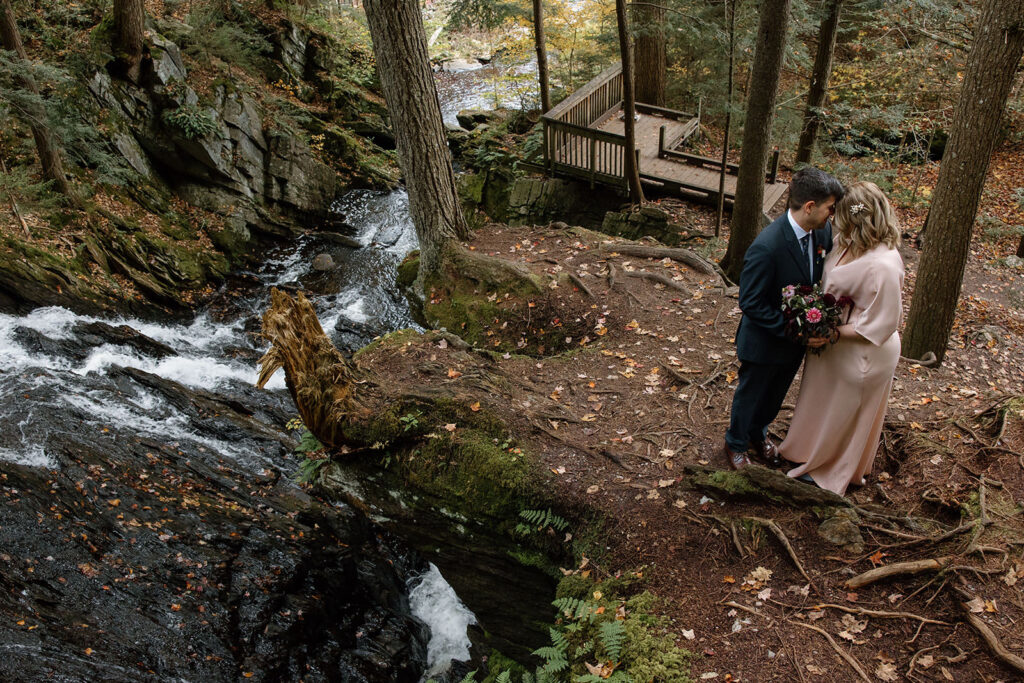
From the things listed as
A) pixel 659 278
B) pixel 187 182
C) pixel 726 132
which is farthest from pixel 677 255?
pixel 187 182

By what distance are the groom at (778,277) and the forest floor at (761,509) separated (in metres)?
0.84

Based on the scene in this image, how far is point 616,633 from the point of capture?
4316 mm

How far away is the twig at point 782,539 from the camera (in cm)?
435

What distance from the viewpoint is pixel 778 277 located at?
470 cm

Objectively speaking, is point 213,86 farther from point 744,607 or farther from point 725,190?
point 744,607

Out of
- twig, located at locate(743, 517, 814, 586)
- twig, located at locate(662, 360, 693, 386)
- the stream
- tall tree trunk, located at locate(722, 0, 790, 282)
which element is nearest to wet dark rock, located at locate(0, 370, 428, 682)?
the stream

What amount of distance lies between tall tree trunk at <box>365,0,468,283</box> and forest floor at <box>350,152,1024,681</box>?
10.00 ft

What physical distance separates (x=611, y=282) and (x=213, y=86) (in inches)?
498

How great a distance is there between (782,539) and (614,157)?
34.7 feet

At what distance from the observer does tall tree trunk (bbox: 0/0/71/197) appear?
11211 mm

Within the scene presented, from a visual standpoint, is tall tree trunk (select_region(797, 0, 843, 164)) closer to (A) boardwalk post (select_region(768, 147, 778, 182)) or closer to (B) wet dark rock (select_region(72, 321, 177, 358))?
(A) boardwalk post (select_region(768, 147, 778, 182))

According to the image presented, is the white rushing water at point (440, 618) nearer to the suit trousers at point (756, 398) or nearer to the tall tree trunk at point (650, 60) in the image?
the suit trousers at point (756, 398)

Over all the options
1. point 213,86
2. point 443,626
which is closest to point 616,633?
point 443,626

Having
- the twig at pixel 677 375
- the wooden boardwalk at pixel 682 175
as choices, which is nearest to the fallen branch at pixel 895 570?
the twig at pixel 677 375
